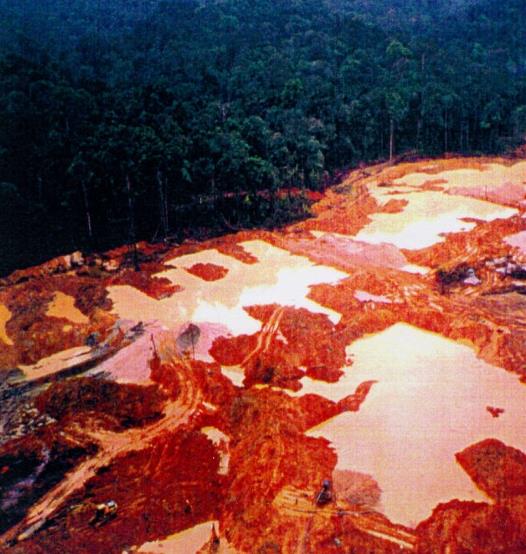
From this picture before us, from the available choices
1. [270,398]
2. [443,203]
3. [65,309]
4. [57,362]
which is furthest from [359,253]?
[57,362]

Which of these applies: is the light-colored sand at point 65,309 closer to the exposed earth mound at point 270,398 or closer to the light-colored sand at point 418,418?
the exposed earth mound at point 270,398

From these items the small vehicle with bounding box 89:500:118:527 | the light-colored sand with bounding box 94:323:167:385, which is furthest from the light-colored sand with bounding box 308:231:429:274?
the small vehicle with bounding box 89:500:118:527

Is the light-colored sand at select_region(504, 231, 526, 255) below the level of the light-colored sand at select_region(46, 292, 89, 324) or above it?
below

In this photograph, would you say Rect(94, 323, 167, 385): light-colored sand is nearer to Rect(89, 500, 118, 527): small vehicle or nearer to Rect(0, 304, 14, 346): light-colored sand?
Rect(0, 304, 14, 346): light-colored sand

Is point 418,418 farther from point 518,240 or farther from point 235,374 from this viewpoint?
point 518,240

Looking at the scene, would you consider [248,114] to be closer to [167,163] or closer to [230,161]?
[230,161]
